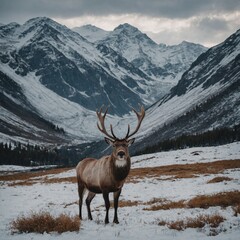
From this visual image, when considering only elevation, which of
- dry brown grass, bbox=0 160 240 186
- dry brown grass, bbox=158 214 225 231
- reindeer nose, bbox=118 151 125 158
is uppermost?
reindeer nose, bbox=118 151 125 158

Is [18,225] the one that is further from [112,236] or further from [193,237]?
[193,237]

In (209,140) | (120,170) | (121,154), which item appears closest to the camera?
(121,154)

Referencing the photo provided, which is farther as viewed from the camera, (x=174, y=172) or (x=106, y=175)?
(x=174, y=172)

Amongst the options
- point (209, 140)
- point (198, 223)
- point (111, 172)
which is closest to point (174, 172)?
point (111, 172)

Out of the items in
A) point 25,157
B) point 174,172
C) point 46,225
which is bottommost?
point 174,172

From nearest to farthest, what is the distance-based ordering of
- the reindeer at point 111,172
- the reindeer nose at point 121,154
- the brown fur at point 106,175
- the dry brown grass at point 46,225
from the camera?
the dry brown grass at point 46,225 → the reindeer nose at point 121,154 → the reindeer at point 111,172 → the brown fur at point 106,175

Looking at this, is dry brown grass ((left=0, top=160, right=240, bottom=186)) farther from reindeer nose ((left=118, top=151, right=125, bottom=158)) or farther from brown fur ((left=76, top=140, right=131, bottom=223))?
reindeer nose ((left=118, top=151, right=125, bottom=158))

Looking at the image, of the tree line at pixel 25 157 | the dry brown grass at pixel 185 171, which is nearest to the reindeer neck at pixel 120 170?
the dry brown grass at pixel 185 171

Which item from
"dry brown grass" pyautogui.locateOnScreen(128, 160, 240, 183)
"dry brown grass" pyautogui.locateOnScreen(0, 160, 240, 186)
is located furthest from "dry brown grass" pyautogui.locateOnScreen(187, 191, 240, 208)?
"dry brown grass" pyautogui.locateOnScreen(128, 160, 240, 183)

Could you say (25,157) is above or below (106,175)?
below

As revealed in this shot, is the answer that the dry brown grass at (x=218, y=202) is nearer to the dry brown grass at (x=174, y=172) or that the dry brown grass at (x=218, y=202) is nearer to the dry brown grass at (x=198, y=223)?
the dry brown grass at (x=198, y=223)

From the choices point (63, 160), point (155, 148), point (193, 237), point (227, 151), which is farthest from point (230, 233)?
point (63, 160)

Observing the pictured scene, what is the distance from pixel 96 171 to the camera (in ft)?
48.0

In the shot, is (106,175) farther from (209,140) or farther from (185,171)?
(209,140)
